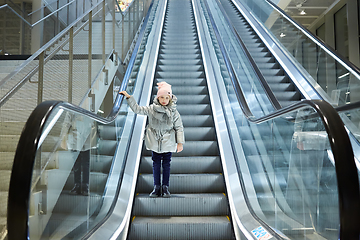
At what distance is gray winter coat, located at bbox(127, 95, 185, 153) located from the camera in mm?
3463

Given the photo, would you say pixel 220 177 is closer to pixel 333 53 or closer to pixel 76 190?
pixel 76 190

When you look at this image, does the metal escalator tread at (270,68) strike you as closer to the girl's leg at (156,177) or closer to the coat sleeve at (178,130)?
the coat sleeve at (178,130)

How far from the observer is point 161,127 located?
3506 millimetres

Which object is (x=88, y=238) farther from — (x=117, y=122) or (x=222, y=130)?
(x=222, y=130)

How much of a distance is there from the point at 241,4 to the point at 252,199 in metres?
8.40

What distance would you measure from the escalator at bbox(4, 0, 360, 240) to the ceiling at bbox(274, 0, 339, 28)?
264 inches

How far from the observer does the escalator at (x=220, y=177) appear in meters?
1.39

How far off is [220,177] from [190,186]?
0.38 meters

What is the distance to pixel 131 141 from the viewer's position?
4059 millimetres

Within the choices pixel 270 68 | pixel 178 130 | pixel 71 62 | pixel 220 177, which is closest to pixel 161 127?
pixel 178 130

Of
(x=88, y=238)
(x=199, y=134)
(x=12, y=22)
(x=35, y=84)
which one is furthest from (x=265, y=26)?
(x=88, y=238)

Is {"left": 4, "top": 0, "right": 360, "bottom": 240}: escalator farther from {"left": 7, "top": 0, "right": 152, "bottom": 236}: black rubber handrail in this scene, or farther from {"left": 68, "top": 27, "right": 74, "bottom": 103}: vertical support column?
{"left": 68, "top": 27, "right": 74, "bottom": 103}: vertical support column

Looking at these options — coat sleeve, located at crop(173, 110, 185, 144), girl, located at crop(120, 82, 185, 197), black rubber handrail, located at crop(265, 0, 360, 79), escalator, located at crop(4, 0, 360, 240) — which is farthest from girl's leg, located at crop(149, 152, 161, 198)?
black rubber handrail, located at crop(265, 0, 360, 79)

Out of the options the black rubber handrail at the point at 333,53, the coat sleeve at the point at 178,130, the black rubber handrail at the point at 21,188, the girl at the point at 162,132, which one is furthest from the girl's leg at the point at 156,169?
the black rubber handrail at the point at 333,53
